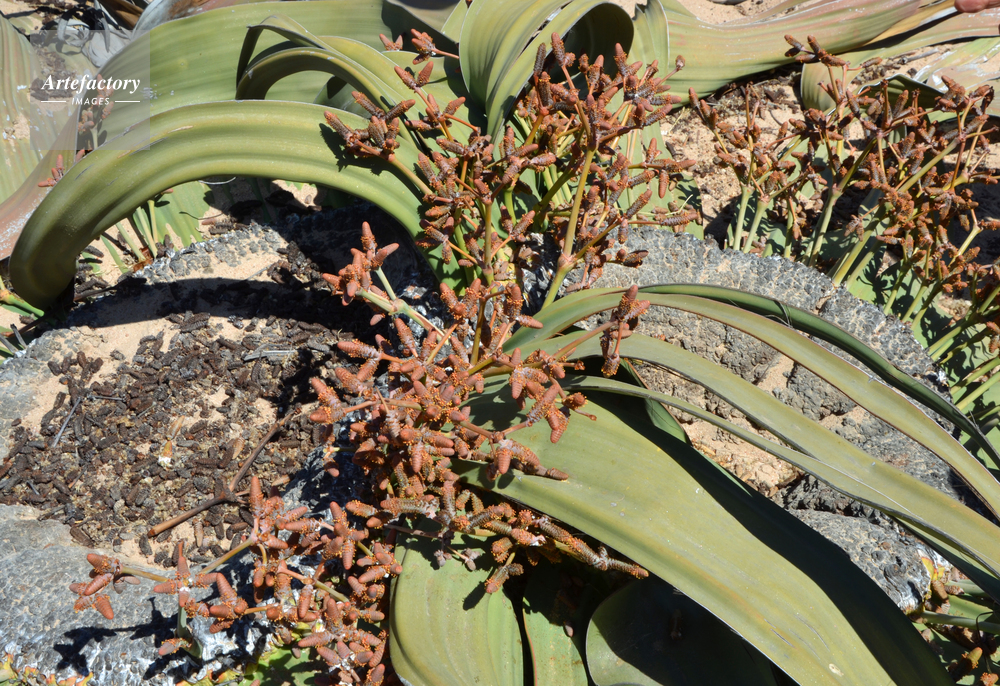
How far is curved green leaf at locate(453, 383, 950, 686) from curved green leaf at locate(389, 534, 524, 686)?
0.17 m

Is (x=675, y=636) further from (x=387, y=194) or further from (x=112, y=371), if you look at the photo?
(x=112, y=371)

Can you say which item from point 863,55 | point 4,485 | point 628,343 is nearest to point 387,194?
point 628,343

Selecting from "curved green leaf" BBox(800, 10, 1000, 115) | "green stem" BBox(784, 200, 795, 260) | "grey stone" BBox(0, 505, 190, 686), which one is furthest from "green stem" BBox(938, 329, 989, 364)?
"grey stone" BBox(0, 505, 190, 686)

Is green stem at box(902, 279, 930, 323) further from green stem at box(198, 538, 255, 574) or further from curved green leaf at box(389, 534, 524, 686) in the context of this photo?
green stem at box(198, 538, 255, 574)

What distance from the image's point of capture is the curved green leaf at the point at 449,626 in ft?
2.84

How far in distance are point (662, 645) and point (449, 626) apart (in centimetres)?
32

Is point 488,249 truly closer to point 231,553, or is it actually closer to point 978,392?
point 231,553

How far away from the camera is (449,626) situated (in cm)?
95

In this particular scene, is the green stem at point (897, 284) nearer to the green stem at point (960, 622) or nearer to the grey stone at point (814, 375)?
the grey stone at point (814, 375)

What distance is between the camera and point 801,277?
1.33 metres

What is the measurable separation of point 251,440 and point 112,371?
0.44 metres

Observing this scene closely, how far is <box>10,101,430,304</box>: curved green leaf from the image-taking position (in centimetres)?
119

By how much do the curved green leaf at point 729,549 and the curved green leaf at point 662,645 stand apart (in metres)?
0.14

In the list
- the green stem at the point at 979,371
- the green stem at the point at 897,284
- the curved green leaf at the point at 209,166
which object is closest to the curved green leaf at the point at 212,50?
the curved green leaf at the point at 209,166
